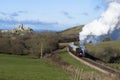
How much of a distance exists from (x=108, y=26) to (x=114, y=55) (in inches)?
3528

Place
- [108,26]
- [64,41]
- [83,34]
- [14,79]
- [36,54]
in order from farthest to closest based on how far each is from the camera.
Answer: [64,41] < [36,54] < [14,79] < [83,34] < [108,26]

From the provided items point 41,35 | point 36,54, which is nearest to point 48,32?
point 41,35

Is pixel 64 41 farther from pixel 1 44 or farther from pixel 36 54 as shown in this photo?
pixel 1 44

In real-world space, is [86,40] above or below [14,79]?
above

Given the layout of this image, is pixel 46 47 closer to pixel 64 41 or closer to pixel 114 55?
pixel 64 41

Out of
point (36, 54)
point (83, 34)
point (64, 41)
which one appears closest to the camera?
point (83, 34)

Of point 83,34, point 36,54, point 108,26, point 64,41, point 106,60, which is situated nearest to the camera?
point 108,26

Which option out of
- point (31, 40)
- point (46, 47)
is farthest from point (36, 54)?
point (31, 40)

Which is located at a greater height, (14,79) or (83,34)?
(83,34)

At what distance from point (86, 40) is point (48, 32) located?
138757 mm

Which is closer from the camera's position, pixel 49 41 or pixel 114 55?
pixel 114 55

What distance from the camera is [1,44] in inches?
5182

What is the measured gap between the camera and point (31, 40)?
14438 centimetres

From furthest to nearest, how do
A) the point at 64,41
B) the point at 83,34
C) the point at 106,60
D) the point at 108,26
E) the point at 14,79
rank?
the point at 64,41 → the point at 106,60 → the point at 14,79 → the point at 83,34 → the point at 108,26
